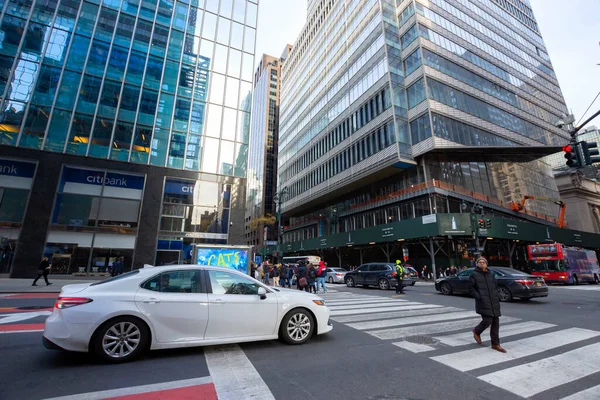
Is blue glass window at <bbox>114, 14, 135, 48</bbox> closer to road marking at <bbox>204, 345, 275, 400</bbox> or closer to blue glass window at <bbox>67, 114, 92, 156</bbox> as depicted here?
blue glass window at <bbox>67, 114, 92, 156</bbox>

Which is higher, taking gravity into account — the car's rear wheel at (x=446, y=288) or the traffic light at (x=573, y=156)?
the traffic light at (x=573, y=156)

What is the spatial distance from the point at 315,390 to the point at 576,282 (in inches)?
1308

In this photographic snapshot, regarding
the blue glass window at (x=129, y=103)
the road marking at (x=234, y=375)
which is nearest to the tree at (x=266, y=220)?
the blue glass window at (x=129, y=103)

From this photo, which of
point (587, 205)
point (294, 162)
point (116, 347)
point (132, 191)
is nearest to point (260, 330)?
point (116, 347)

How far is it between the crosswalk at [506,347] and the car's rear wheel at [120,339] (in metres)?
4.52

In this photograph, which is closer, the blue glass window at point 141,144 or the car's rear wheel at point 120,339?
the car's rear wheel at point 120,339

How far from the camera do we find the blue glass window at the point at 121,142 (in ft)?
70.7

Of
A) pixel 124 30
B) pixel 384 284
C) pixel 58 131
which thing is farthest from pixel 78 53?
pixel 384 284

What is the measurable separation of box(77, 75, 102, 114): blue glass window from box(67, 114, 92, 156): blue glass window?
2.09 ft

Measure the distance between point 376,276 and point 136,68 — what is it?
25293 millimetres

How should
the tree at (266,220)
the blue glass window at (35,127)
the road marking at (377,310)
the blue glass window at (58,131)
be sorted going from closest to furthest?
1. the road marking at (377,310)
2. the blue glass window at (35,127)
3. the blue glass window at (58,131)
4. the tree at (266,220)

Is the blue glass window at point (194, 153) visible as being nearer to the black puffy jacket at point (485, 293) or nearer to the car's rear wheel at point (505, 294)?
the car's rear wheel at point (505, 294)

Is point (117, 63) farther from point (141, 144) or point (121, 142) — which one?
point (141, 144)

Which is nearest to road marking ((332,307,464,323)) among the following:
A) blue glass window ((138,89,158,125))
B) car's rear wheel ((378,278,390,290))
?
car's rear wheel ((378,278,390,290))
